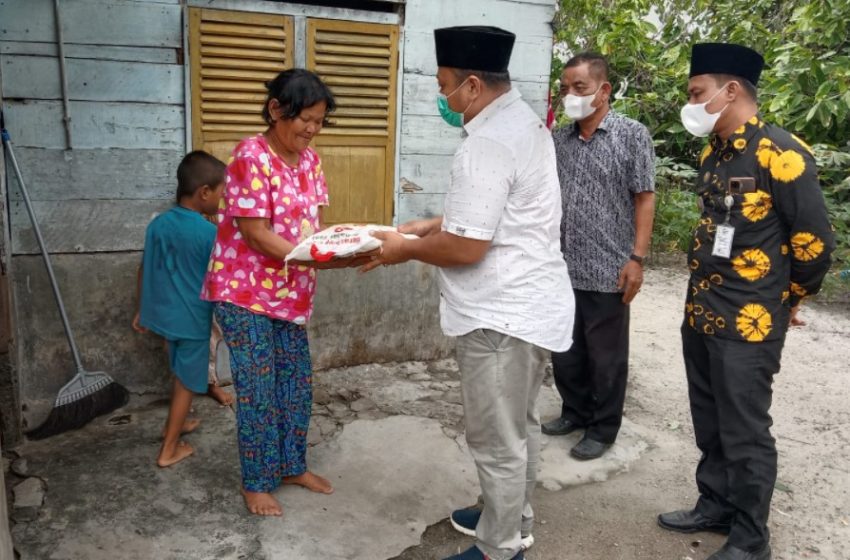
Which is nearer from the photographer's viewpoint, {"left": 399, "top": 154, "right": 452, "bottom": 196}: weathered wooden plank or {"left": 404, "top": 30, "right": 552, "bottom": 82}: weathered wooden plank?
{"left": 404, "top": 30, "right": 552, "bottom": 82}: weathered wooden plank

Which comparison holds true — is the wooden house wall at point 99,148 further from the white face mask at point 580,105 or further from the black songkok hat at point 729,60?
the black songkok hat at point 729,60

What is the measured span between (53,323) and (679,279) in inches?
228

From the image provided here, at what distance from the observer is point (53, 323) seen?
12.3 feet

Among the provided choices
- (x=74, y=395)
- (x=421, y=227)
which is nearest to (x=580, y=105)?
(x=421, y=227)

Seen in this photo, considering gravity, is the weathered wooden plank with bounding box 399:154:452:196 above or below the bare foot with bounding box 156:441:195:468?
above

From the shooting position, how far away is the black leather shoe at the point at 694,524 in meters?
3.13

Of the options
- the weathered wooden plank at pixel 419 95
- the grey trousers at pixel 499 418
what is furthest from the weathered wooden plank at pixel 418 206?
the grey trousers at pixel 499 418

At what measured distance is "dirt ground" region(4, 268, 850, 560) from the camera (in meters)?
2.92

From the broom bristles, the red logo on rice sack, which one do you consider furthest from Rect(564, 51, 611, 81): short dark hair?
the broom bristles

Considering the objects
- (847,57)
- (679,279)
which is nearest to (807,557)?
(679,279)

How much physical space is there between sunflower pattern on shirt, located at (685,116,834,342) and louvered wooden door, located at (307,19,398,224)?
2018 mm

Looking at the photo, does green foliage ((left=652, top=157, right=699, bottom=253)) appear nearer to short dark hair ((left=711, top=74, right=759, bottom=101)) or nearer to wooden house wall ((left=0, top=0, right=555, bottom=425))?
wooden house wall ((left=0, top=0, right=555, bottom=425))

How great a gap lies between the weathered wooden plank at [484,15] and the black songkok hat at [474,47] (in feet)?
6.45

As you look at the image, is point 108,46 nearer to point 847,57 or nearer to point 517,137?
point 517,137
